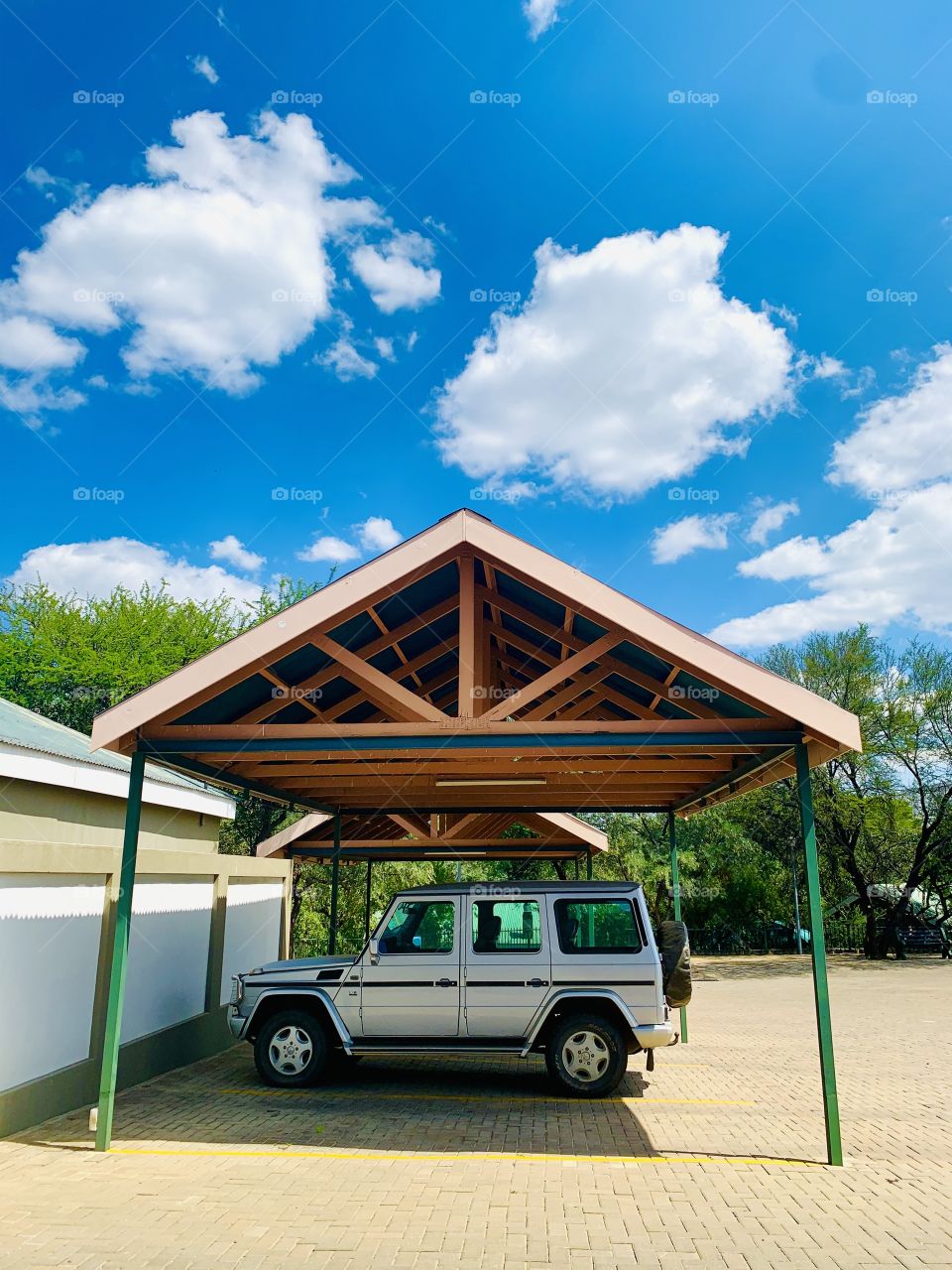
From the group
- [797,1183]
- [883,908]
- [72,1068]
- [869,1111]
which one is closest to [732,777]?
[869,1111]

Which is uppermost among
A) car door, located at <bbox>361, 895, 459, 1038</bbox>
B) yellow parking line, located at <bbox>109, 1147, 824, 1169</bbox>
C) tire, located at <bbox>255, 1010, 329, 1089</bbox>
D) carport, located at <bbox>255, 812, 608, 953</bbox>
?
Answer: carport, located at <bbox>255, 812, 608, 953</bbox>

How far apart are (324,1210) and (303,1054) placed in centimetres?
332

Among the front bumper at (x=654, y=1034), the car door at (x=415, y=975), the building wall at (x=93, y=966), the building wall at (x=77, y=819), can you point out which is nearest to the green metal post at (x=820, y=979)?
the front bumper at (x=654, y=1034)

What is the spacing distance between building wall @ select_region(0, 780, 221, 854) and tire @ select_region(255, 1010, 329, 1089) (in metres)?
2.74

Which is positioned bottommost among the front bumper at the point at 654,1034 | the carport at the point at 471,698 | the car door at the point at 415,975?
the front bumper at the point at 654,1034

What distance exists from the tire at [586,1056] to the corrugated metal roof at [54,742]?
5575 millimetres

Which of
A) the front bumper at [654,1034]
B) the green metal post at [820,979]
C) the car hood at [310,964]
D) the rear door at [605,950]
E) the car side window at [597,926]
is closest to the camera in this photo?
the green metal post at [820,979]

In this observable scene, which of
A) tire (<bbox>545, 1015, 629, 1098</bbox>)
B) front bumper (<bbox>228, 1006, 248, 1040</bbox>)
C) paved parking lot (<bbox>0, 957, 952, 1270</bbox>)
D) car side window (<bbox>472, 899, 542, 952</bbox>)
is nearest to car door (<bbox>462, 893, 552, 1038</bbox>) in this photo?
car side window (<bbox>472, 899, 542, 952</bbox>)

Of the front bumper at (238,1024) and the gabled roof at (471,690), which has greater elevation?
the gabled roof at (471,690)

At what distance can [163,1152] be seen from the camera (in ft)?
21.6

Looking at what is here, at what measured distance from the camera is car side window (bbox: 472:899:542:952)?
8188 mm

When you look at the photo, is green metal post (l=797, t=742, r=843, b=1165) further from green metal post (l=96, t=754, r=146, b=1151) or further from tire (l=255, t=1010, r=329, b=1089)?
green metal post (l=96, t=754, r=146, b=1151)

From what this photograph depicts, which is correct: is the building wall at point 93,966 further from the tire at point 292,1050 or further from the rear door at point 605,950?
the rear door at point 605,950

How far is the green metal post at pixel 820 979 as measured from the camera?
630cm
